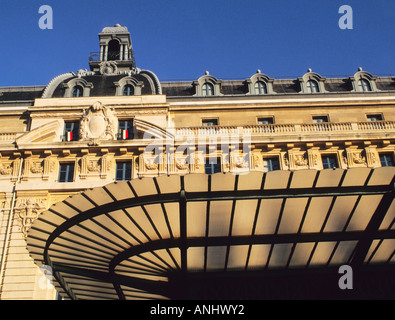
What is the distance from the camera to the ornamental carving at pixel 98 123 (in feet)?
90.3

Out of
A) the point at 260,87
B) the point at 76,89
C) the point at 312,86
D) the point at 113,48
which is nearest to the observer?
the point at 76,89

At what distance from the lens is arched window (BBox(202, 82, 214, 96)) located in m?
31.9

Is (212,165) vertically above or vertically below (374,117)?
below

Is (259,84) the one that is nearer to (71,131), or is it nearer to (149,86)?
(149,86)

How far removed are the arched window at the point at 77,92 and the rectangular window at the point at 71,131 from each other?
2682 millimetres

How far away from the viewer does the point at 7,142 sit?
27375 mm

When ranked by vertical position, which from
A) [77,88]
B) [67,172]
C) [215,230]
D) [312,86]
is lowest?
[215,230]

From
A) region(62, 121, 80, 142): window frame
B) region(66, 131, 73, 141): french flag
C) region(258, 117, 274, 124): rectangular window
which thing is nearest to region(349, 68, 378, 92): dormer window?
region(258, 117, 274, 124): rectangular window

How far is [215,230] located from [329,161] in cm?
1524

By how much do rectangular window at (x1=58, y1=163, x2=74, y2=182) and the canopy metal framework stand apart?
1109cm

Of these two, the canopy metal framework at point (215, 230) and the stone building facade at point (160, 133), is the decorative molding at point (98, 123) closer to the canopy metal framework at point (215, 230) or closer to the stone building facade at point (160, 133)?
the stone building facade at point (160, 133)

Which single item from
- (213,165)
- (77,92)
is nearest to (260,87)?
(213,165)

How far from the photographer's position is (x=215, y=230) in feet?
45.1

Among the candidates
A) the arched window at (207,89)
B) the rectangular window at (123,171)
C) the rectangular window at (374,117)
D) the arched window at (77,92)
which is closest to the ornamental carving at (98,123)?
the rectangular window at (123,171)
